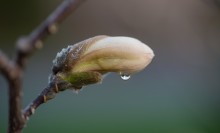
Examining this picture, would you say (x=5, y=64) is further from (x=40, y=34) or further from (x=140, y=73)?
(x=140, y=73)

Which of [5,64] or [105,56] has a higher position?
[105,56]

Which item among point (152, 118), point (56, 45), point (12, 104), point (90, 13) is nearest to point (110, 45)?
point (12, 104)

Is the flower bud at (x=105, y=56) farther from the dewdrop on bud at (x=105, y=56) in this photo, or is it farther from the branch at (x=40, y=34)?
the branch at (x=40, y=34)

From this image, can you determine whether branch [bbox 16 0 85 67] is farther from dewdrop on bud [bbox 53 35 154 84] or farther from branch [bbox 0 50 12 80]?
dewdrop on bud [bbox 53 35 154 84]

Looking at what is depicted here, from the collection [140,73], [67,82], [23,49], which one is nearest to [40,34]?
[23,49]

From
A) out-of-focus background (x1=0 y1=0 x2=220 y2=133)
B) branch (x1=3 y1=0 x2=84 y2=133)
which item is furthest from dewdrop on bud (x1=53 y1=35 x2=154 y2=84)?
out-of-focus background (x1=0 y1=0 x2=220 y2=133)

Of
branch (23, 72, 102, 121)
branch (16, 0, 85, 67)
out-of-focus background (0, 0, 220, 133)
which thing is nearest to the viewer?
branch (16, 0, 85, 67)
